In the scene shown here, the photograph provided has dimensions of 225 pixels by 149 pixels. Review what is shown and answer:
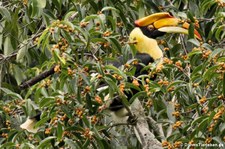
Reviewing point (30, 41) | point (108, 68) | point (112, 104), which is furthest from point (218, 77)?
point (30, 41)

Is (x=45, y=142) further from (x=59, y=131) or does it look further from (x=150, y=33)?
(x=150, y=33)

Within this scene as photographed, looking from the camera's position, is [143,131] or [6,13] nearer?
[143,131]

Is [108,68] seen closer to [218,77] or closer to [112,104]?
[218,77]

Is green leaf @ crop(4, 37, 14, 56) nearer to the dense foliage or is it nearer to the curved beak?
the dense foliage

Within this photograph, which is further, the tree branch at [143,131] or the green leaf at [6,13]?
the green leaf at [6,13]

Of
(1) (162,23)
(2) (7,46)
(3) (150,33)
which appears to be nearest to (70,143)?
(2) (7,46)

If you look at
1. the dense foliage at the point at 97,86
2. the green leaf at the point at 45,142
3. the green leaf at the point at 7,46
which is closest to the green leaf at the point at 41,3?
the dense foliage at the point at 97,86

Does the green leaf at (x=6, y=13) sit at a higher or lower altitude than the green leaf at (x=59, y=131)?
higher

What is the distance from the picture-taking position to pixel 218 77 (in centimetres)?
274

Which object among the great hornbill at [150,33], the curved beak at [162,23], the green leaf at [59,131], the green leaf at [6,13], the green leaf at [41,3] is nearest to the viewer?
the green leaf at [59,131]

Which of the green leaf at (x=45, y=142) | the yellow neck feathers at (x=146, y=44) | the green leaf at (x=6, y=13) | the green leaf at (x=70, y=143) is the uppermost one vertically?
the green leaf at (x=6, y=13)

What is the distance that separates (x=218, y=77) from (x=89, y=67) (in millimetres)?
523

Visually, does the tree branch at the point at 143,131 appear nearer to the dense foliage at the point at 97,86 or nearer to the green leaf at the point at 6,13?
the dense foliage at the point at 97,86

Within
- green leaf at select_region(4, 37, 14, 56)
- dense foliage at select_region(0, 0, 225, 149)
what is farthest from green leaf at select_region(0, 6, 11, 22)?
green leaf at select_region(4, 37, 14, 56)
